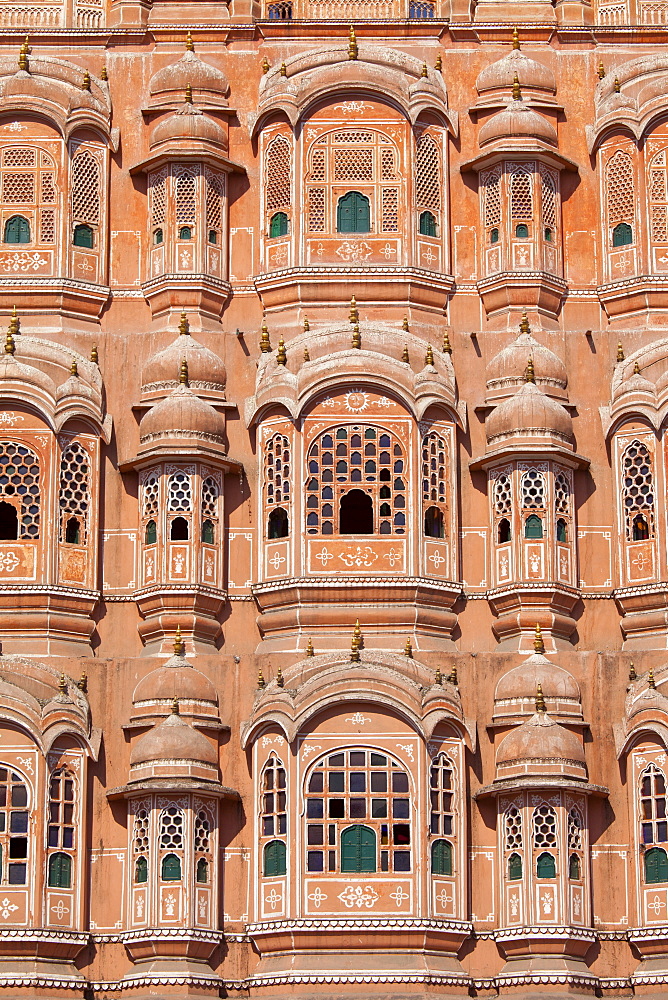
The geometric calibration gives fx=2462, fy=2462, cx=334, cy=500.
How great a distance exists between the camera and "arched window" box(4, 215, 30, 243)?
141 ft

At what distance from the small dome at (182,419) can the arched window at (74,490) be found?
1.11m

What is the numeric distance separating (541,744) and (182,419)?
809 centimetres

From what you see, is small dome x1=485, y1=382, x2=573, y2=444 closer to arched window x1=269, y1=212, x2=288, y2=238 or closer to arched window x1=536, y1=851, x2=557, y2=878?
arched window x1=269, y1=212, x2=288, y2=238

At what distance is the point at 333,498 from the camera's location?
40656 millimetres

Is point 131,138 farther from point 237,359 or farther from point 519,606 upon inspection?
point 519,606

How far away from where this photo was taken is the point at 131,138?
44188 mm

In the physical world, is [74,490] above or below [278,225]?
below

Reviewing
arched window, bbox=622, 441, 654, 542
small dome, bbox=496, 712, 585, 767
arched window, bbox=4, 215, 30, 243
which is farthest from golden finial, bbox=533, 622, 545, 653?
arched window, bbox=4, 215, 30, 243

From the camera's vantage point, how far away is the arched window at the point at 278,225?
142ft

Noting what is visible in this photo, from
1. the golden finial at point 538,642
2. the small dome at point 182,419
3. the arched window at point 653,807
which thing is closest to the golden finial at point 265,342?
the small dome at point 182,419

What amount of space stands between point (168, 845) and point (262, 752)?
2.14 meters

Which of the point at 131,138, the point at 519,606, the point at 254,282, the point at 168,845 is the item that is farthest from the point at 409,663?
the point at 131,138

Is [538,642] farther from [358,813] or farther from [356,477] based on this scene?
[358,813]

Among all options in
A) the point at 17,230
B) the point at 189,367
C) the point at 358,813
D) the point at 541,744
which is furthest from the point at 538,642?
the point at 17,230
